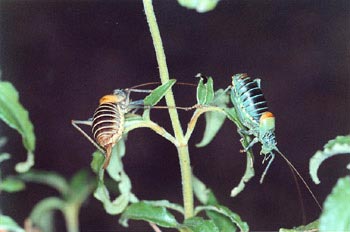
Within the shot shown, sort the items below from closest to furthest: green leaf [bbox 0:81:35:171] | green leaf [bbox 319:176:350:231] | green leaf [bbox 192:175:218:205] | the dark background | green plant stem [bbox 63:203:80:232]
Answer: green leaf [bbox 319:176:350:231] → green leaf [bbox 0:81:35:171] → green leaf [bbox 192:175:218:205] → green plant stem [bbox 63:203:80:232] → the dark background

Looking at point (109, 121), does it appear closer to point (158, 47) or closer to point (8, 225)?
point (158, 47)

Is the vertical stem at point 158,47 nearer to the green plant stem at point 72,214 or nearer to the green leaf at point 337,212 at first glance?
the green leaf at point 337,212

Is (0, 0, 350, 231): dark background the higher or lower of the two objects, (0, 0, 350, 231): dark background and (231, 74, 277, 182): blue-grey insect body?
the higher

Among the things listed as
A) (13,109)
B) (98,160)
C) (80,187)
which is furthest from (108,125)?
(80,187)

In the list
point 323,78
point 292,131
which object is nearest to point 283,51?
point 323,78

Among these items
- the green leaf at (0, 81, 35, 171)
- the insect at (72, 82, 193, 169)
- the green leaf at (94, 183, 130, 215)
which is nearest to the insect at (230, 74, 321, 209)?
the insect at (72, 82, 193, 169)

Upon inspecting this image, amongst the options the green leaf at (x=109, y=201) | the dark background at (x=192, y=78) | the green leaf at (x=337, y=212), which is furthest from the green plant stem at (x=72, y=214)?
the green leaf at (x=337, y=212)

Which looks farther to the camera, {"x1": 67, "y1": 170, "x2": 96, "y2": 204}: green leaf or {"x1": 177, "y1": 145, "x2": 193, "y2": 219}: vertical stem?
{"x1": 67, "y1": 170, "x2": 96, "y2": 204}: green leaf

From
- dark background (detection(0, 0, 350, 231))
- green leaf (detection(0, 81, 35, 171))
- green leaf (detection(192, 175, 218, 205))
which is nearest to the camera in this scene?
green leaf (detection(0, 81, 35, 171))

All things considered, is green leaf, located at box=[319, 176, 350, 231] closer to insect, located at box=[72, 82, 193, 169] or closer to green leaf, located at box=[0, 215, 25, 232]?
insect, located at box=[72, 82, 193, 169]
